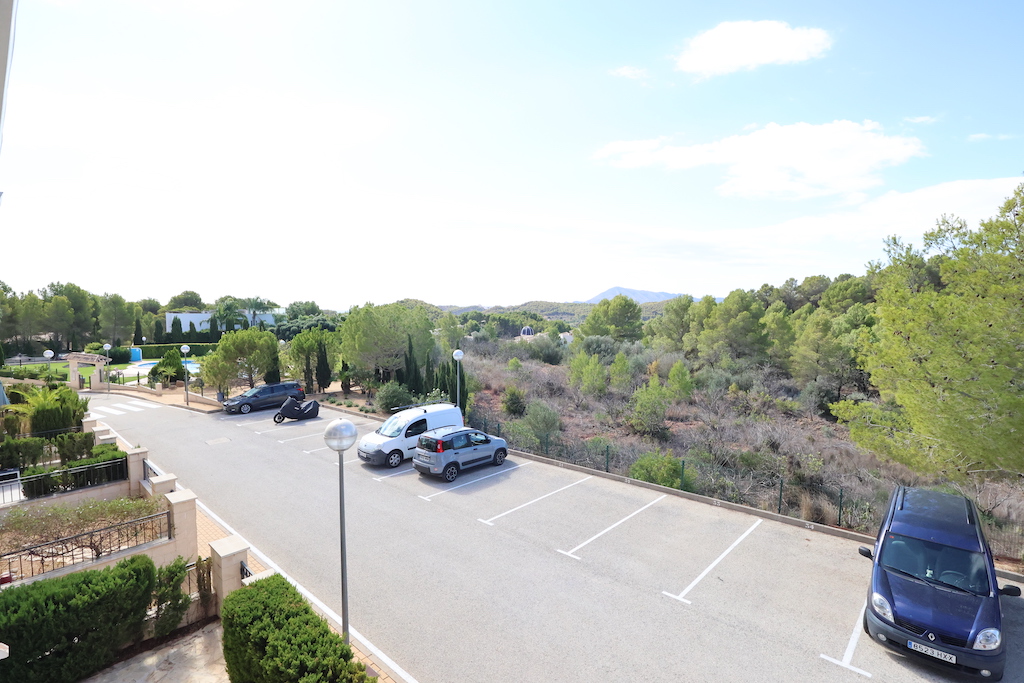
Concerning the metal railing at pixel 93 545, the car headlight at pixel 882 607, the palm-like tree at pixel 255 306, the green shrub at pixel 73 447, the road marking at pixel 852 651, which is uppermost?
the palm-like tree at pixel 255 306

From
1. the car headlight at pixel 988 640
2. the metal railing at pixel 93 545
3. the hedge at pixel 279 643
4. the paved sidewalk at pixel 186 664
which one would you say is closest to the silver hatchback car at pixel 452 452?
the metal railing at pixel 93 545

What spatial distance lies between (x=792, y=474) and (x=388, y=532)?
11.7 m

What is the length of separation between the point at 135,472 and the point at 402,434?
633 cm

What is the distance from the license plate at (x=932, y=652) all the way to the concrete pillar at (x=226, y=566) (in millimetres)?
8769

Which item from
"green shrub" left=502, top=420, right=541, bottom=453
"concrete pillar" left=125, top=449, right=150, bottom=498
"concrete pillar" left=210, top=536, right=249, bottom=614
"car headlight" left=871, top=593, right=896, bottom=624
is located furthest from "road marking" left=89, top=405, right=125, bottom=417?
"car headlight" left=871, top=593, right=896, bottom=624

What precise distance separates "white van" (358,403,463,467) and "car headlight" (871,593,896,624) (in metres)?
11.2

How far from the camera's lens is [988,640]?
582cm

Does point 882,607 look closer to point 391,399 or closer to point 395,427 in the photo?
point 395,427

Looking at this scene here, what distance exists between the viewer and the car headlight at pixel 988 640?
5.79 meters

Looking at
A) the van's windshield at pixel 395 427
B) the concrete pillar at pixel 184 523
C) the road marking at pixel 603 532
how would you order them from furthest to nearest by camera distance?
the van's windshield at pixel 395 427 → the road marking at pixel 603 532 → the concrete pillar at pixel 184 523

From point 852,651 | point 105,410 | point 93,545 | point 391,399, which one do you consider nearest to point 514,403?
point 391,399

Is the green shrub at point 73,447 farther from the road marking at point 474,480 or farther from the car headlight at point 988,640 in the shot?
the car headlight at point 988,640

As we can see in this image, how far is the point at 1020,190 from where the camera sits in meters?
9.68

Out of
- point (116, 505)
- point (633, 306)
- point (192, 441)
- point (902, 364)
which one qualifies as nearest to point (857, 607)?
point (902, 364)
